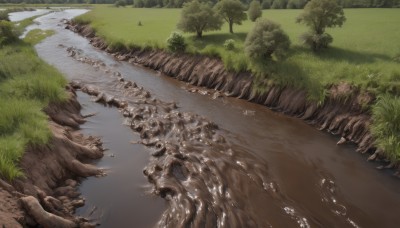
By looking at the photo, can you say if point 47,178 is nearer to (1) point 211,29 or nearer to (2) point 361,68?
(2) point 361,68

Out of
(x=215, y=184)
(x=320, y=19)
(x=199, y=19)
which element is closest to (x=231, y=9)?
(x=199, y=19)

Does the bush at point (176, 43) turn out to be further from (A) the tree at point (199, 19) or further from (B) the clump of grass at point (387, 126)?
(B) the clump of grass at point (387, 126)

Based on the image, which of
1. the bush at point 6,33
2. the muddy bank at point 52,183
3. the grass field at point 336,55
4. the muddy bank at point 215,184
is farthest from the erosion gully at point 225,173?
the bush at point 6,33

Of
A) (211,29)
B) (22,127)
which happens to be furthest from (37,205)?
(211,29)

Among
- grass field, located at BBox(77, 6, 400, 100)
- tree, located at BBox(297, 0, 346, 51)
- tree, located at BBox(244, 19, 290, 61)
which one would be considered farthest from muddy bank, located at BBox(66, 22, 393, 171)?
tree, located at BBox(297, 0, 346, 51)

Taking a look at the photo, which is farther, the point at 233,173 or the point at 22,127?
the point at 233,173

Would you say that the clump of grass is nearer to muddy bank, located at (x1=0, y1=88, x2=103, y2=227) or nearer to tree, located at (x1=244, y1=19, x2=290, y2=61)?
tree, located at (x1=244, y1=19, x2=290, y2=61)
